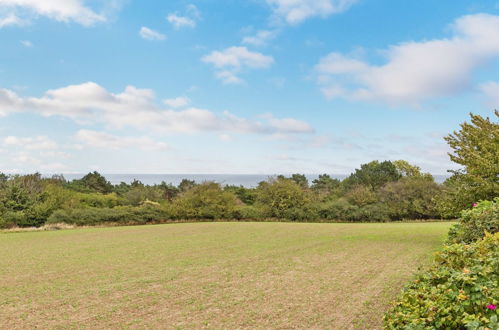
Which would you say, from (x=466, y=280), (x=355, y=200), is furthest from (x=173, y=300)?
(x=355, y=200)

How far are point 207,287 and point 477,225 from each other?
268 inches

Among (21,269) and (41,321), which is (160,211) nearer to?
(21,269)

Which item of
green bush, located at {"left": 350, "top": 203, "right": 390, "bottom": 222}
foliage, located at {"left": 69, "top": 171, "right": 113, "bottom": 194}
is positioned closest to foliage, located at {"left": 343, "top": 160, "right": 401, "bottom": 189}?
green bush, located at {"left": 350, "top": 203, "right": 390, "bottom": 222}

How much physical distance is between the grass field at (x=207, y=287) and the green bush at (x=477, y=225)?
1.76m

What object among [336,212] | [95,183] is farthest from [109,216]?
[95,183]

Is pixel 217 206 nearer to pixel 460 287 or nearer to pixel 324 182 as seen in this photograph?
pixel 460 287

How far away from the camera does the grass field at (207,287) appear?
6.55m

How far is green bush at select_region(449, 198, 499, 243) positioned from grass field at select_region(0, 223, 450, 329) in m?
1.76

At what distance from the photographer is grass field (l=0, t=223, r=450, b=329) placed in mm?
6555

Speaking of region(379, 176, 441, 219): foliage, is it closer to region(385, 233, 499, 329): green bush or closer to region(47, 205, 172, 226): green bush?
region(47, 205, 172, 226): green bush

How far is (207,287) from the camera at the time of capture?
883 centimetres

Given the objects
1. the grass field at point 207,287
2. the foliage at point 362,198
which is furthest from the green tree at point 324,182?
the grass field at point 207,287

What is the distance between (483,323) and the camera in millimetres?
3084

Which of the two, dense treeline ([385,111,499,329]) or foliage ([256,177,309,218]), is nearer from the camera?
dense treeline ([385,111,499,329])
